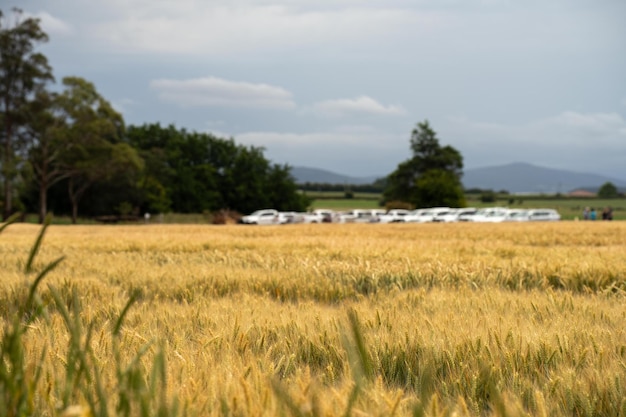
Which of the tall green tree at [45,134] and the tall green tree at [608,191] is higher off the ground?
the tall green tree at [45,134]

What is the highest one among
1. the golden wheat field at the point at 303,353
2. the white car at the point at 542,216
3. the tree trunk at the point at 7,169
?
the tree trunk at the point at 7,169

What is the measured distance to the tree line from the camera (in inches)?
1981

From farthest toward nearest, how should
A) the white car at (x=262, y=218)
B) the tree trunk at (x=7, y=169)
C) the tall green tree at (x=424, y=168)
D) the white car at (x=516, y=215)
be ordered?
the tall green tree at (x=424, y=168)
the white car at (x=516, y=215)
the white car at (x=262, y=218)
the tree trunk at (x=7, y=169)

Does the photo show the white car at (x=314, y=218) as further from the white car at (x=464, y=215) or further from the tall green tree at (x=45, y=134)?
the tall green tree at (x=45, y=134)

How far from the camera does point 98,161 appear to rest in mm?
52656

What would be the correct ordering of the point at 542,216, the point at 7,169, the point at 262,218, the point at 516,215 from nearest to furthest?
the point at 7,169 < the point at 262,218 < the point at 542,216 < the point at 516,215

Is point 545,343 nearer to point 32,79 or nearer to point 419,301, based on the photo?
point 419,301

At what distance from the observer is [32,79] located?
A: 50.8 meters

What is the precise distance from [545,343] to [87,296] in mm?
3504

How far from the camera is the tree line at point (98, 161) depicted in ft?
165

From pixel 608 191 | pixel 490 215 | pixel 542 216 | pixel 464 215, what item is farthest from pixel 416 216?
pixel 608 191

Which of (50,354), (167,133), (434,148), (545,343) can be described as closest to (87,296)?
(50,354)

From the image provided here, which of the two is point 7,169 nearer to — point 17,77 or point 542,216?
point 17,77

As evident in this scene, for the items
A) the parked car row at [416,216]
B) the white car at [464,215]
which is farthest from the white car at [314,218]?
the white car at [464,215]
